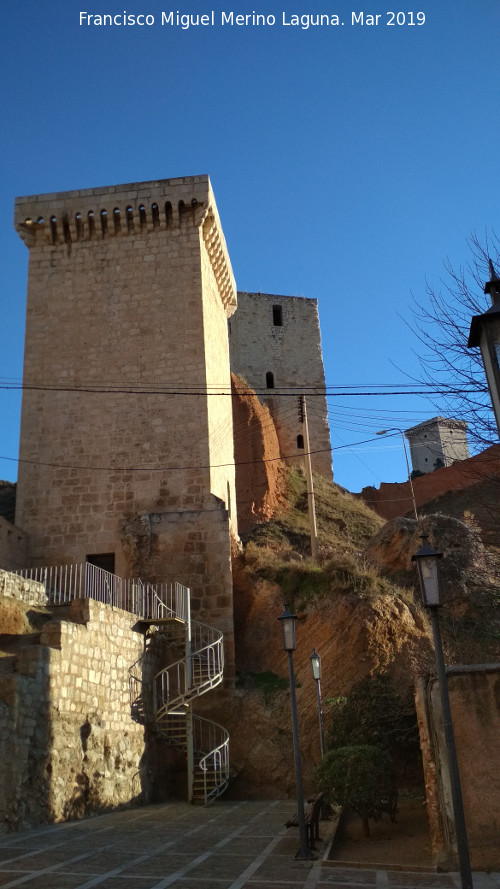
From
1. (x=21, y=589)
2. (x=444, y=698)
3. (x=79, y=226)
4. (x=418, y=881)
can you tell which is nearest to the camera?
(x=444, y=698)

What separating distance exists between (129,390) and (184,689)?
25.7 feet

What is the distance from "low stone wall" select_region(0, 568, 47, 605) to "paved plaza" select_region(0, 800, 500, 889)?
3.89 m

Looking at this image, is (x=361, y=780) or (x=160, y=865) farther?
(x=361, y=780)

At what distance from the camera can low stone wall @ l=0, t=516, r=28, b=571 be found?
52.6ft

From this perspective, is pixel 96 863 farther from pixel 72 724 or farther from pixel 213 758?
pixel 213 758

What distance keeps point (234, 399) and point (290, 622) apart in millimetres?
23829

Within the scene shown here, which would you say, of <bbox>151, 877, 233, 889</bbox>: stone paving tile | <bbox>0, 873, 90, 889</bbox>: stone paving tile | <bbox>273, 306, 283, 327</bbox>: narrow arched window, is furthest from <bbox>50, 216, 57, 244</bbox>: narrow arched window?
<bbox>273, 306, 283, 327</bbox>: narrow arched window

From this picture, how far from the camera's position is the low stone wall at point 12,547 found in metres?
16.0

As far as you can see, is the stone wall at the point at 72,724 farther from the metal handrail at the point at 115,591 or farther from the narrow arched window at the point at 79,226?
the narrow arched window at the point at 79,226

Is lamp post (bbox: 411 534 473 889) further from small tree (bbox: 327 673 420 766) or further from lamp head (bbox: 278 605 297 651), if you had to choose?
small tree (bbox: 327 673 420 766)

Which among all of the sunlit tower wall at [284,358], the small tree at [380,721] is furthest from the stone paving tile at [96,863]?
the sunlit tower wall at [284,358]

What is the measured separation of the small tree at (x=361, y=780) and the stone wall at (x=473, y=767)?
3.87ft

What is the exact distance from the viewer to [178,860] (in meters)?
7.36

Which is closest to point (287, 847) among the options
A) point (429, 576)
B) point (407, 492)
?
point (429, 576)
